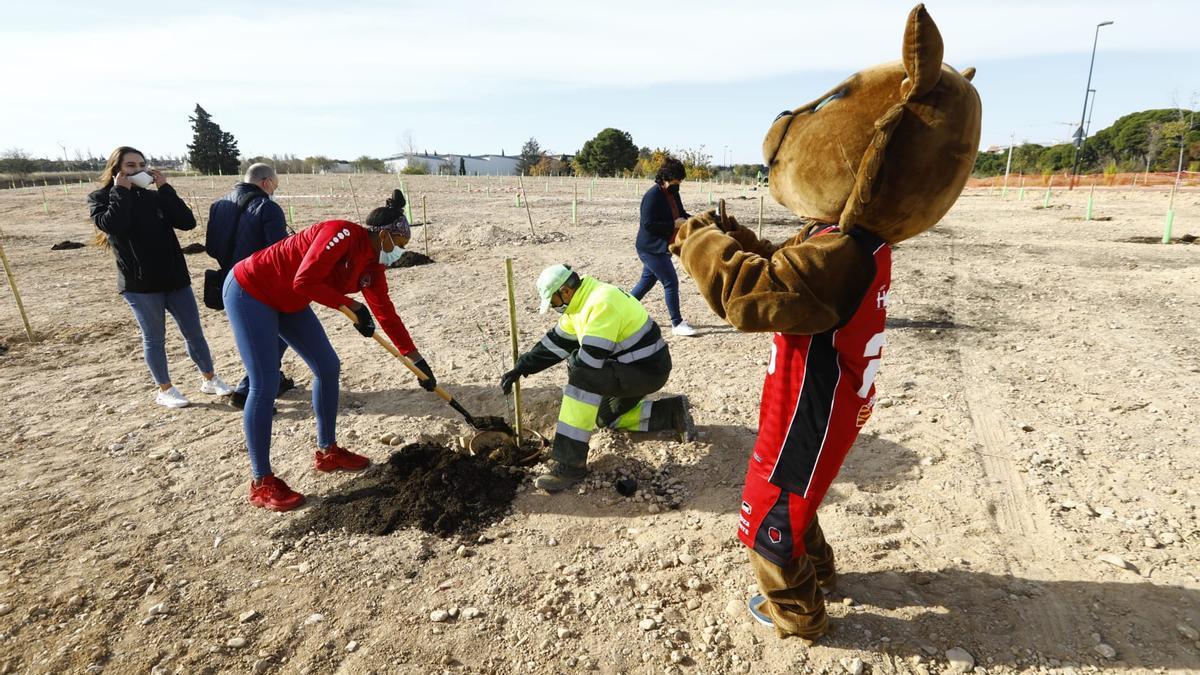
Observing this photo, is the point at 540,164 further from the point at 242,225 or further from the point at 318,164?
the point at 242,225

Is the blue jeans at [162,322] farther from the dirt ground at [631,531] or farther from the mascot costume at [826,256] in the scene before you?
the mascot costume at [826,256]

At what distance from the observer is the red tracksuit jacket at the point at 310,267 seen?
3279 mm

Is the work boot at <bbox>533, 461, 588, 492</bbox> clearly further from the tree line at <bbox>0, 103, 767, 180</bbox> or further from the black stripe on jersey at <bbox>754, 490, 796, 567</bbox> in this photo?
the tree line at <bbox>0, 103, 767, 180</bbox>

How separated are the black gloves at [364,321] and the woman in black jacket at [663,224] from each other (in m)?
3.14

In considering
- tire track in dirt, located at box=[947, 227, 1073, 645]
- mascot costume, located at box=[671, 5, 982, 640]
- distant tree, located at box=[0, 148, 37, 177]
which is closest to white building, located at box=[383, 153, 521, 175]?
distant tree, located at box=[0, 148, 37, 177]

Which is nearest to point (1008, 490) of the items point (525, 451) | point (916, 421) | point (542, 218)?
point (916, 421)

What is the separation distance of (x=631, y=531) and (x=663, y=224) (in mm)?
3655

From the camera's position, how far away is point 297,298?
3455mm

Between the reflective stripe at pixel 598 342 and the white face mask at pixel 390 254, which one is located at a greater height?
the white face mask at pixel 390 254

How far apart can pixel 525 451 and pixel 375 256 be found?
1601 mm

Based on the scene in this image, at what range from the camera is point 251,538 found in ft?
11.0

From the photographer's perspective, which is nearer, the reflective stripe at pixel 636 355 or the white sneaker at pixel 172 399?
the reflective stripe at pixel 636 355

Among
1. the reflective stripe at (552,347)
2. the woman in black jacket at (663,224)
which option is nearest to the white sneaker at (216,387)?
the reflective stripe at (552,347)

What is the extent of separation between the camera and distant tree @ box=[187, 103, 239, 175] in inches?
1866
